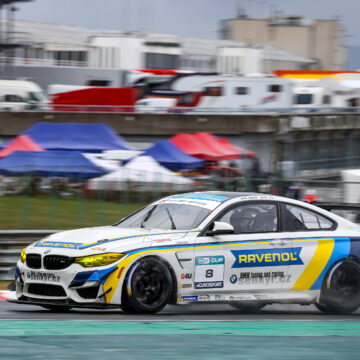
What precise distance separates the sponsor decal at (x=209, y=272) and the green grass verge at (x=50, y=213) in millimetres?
7173

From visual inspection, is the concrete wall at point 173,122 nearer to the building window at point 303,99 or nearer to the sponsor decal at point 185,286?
the building window at point 303,99

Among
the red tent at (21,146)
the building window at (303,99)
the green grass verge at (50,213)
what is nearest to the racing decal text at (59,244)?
the green grass verge at (50,213)

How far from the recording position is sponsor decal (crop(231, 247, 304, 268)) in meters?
9.12

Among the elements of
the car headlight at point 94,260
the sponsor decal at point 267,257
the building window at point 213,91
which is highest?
the building window at point 213,91

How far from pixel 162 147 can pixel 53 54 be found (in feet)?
141

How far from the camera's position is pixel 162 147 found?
29.2m

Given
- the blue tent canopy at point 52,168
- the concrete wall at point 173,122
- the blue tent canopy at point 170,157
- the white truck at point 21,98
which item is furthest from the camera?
the concrete wall at point 173,122

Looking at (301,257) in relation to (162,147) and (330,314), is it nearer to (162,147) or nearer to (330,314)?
(330,314)

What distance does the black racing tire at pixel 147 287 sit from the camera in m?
8.45

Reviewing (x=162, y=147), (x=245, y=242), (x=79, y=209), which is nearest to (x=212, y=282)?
(x=245, y=242)

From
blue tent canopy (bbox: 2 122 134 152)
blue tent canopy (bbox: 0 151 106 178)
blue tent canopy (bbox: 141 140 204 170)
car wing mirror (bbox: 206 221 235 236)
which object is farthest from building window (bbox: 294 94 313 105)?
car wing mirror (bbox: 206 221 235 236)

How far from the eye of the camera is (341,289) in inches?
382

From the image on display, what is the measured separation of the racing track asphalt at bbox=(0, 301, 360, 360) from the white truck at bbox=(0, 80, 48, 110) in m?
35.0

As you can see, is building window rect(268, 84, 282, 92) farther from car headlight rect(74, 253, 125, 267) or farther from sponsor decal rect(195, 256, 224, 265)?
car headlight rect(74, 253, 125, 267)
